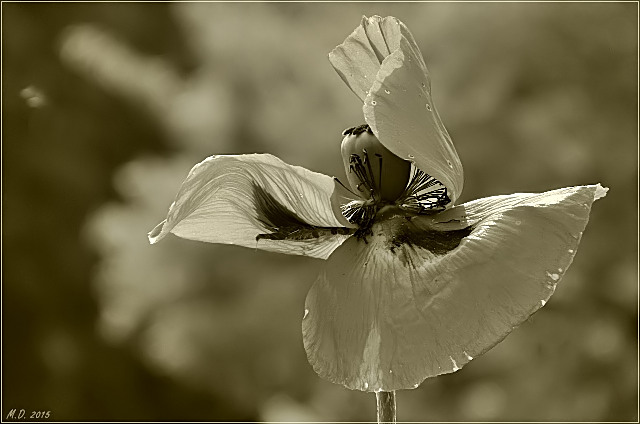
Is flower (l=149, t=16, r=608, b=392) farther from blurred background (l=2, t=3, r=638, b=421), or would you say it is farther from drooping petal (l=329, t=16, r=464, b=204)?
blurred background (l=2, t=3, r=638, b=421)

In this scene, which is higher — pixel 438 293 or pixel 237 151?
pixel 438 293

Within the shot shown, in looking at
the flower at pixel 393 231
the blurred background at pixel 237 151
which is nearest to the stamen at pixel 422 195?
Result: the flower at pixel 393 231

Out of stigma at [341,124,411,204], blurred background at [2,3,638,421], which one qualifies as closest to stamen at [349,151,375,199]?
stigma at [341,124,411,204]

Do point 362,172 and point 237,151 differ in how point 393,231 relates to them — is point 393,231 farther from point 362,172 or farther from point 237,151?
point 237,151

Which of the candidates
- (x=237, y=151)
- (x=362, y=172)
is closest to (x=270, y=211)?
(x=362, y=172)

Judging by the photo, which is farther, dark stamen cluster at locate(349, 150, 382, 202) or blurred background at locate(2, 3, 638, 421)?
blurred background at locate(2, 3, 638, 421)

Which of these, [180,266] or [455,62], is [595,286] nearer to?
[455,62]

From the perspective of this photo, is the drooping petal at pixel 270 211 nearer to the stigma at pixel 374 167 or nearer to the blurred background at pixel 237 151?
the stigma at pixel 374 167
